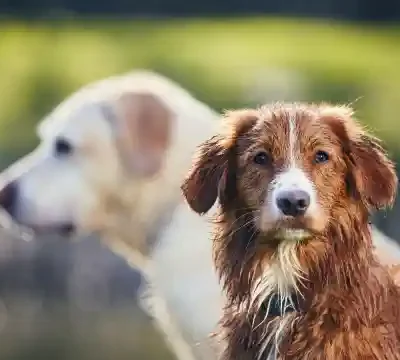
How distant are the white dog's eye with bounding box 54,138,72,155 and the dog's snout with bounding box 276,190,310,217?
66 cm

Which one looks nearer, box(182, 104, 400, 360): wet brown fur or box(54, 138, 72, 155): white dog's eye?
box(182, 104, 400, 360): wet brown fur

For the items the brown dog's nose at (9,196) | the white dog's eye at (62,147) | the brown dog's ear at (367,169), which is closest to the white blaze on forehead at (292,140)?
the brown dog's ear at (367,169)

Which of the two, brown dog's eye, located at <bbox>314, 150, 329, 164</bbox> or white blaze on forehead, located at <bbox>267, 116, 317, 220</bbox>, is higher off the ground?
brown dog's eye, located at <bbox>314, 150, 329, 164</bbox>

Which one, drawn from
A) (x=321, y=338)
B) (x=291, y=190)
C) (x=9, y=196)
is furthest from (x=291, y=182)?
(x=9, y=196)

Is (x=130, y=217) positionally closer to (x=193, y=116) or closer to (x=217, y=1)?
(x=193, y=116)

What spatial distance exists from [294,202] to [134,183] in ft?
1.82

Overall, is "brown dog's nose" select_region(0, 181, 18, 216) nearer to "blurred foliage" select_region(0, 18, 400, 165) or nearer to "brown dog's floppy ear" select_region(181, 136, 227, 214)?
"blurred foliage" select_region(0, 18, 400, 165)

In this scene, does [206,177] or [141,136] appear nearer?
[206,177]

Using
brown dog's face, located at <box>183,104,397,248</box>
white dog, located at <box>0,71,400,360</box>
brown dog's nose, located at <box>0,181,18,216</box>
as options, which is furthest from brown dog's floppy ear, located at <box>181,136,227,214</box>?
brown dog's nose, located at <box>0,181,18,216</box>

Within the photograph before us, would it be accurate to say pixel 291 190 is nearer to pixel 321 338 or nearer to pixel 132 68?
pixel 321 338

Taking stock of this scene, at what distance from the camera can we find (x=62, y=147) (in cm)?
195

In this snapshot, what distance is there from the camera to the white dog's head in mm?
1934

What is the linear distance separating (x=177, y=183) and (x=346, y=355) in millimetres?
632

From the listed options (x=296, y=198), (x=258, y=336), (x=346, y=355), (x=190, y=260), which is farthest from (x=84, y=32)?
(x=346, y=355)
